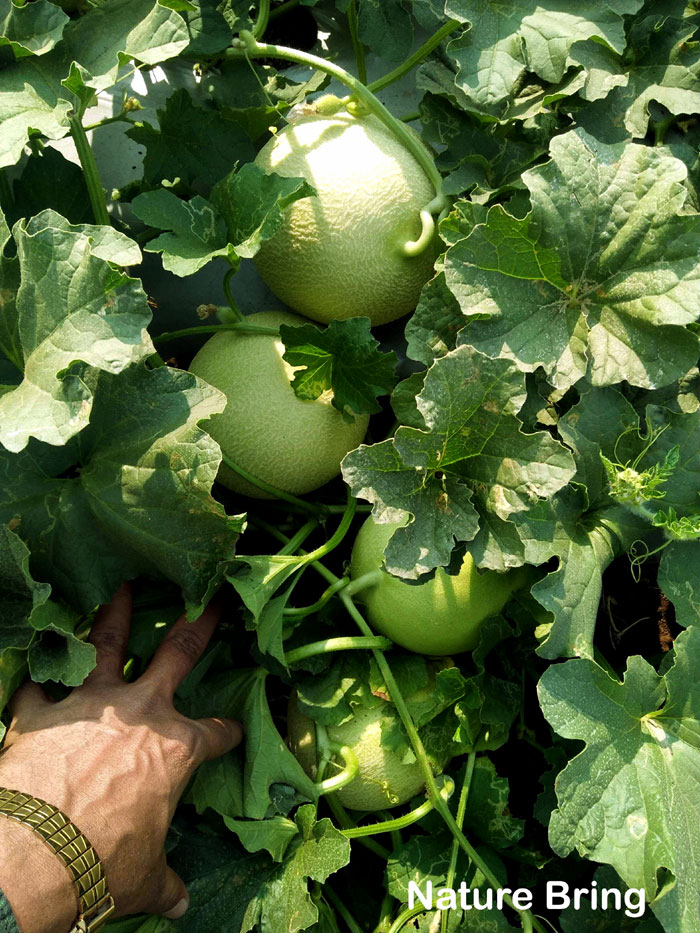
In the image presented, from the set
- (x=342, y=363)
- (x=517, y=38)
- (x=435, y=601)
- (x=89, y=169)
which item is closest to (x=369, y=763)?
(x=435, y=601)

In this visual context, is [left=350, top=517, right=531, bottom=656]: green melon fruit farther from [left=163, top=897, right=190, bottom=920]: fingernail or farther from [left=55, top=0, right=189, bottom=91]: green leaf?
[left=55, top=0, right=189, bottom=91]: green leaf

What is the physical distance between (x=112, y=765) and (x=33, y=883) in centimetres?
17

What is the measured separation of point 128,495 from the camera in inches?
46.7

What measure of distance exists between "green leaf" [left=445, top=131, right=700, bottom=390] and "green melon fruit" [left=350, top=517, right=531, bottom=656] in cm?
32

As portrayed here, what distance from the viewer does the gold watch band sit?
104 centimetres

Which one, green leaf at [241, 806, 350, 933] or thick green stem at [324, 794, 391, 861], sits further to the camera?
thick green stem at [324, 794, 391, 861]

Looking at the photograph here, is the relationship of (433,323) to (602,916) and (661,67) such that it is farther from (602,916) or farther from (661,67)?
(602,916)

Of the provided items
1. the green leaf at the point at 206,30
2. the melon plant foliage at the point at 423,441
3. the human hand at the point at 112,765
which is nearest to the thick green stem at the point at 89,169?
the melon plant foliage at the point at 423,441

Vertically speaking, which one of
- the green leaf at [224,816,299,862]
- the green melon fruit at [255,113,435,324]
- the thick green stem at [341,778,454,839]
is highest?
the green melon fruit at [255,113,435,324]

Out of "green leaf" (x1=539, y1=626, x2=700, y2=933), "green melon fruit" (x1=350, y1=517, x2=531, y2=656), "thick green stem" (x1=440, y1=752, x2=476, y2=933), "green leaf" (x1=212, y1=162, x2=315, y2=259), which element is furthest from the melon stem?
"thick green stem" (x1=440, y1=752, x2=476, y2=933)

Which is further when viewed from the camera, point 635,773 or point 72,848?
point 635,773

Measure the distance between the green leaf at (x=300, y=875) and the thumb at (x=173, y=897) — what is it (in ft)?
0.33

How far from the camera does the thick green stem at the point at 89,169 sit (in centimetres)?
122

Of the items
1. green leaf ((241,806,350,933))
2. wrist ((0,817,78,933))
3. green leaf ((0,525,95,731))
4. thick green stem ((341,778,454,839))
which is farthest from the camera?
thick green stem ((341,778,454,839))
